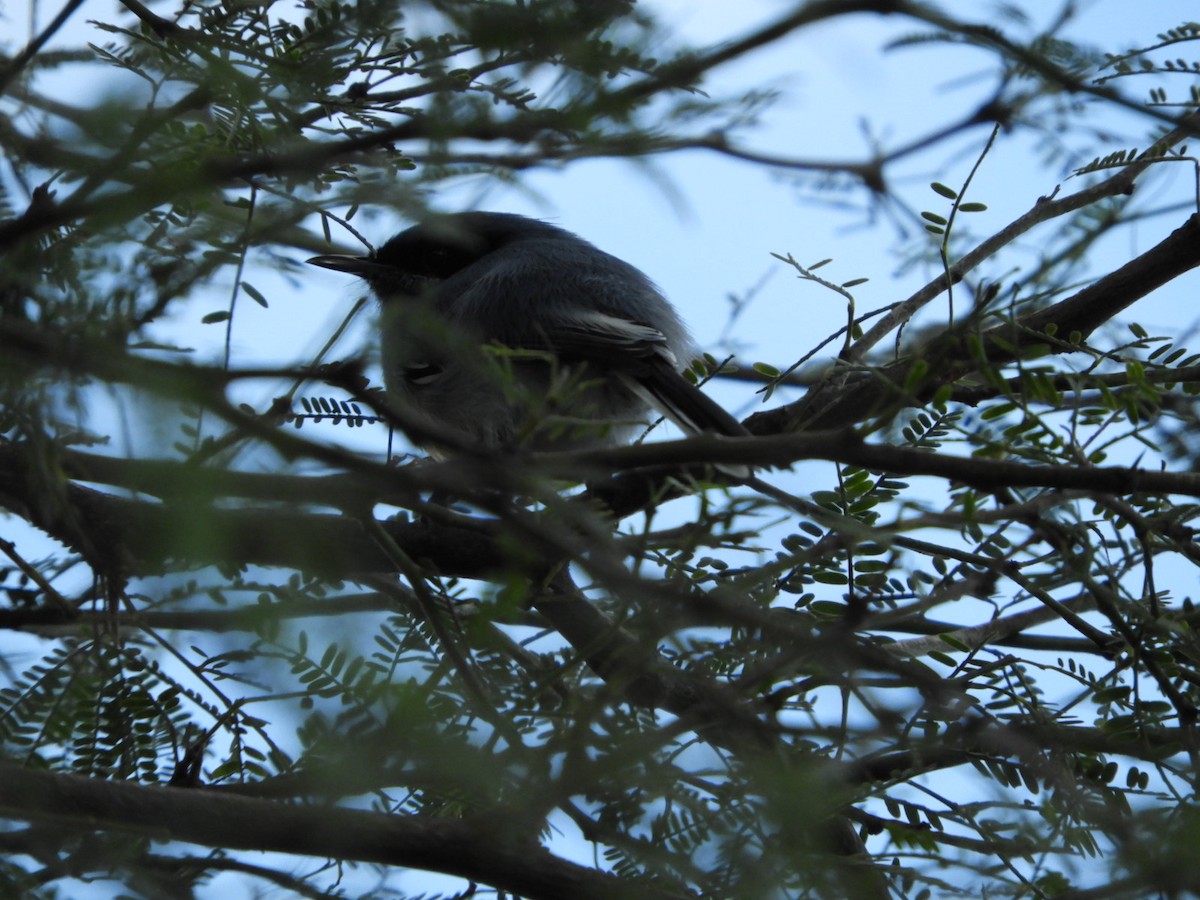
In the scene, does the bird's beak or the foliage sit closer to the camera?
the foliage

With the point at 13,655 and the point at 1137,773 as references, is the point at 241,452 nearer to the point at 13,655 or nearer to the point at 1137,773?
the point at 13,655

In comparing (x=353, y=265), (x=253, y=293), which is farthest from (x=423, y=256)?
(x=253, y=293)

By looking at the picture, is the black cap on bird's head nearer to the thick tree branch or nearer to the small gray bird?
the small gray bird

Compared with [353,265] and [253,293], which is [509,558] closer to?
[253,293]

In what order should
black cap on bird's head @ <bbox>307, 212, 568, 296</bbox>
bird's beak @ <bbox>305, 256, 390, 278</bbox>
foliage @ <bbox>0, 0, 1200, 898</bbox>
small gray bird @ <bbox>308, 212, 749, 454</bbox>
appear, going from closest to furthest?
foliage @ <bbox>0, 0, 1200, 898</bbox> < small gray bird @ <bbox>308, 212, 749, 454</bbox> < bird's beak @ <bbox>305, 256, 390, 278</bbox> < black cap on bird's head @ <bbox>307, 212, 568, 296</bbox>

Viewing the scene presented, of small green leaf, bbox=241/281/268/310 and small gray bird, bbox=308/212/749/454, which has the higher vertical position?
small gray bird, bbox=308/212/749/454

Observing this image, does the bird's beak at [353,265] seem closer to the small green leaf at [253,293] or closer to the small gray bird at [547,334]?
the small gray bird at [547,334]

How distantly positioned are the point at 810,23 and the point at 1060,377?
139 cm

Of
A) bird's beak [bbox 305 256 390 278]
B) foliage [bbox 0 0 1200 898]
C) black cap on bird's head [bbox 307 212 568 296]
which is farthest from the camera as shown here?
black cap on bird's head [bbox 307 212 568 296]

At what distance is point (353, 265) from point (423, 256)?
398 mm

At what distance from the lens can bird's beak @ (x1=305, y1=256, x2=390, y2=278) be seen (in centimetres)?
538

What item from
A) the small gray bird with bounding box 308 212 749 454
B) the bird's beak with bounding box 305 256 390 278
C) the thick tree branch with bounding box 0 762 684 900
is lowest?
the thick tree branch with bounding box 0 762 684 900

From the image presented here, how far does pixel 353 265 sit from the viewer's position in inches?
215

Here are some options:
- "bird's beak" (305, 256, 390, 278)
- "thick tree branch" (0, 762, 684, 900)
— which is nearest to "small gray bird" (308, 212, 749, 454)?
"bird's beak" (305, 256, 390, 278)
